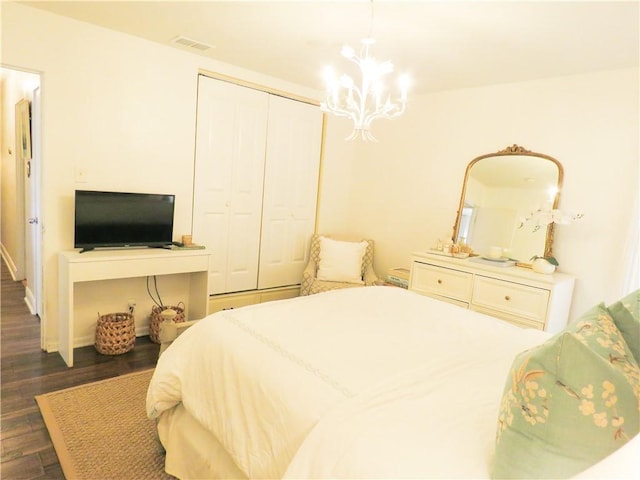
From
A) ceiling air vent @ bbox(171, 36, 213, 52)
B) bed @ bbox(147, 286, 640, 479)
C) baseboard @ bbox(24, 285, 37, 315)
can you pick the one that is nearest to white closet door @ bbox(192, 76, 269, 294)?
ceiling air vent @ bbox(171, 36, 213, 52)

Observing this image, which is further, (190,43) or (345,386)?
(190,43)

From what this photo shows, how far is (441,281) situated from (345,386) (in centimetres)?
231

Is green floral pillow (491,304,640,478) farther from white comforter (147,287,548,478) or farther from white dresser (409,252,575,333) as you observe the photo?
white dresser (409,252,575,333)

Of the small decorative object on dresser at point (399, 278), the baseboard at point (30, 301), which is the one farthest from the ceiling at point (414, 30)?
the baseboard at point (30, 301)

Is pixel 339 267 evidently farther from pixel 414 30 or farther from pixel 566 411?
pixel 566 411

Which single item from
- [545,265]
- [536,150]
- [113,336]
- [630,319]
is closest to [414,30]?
[536,150]

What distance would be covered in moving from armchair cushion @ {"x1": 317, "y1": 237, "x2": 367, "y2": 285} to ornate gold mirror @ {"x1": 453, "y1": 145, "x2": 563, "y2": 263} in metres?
1.01

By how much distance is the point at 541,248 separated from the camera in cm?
322

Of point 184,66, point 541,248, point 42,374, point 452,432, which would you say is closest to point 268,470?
point 452,432

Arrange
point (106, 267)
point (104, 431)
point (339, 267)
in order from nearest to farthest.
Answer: point (104, 431) < point (106, 267) < point (339, 267)

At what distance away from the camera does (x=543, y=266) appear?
300 centimetres

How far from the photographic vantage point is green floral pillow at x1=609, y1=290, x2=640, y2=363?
106 centimetres

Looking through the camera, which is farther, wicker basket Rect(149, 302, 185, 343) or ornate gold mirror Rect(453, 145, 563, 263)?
wicker basket Rect(149, 302, 185, 343)

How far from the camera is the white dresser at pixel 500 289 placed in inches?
112
